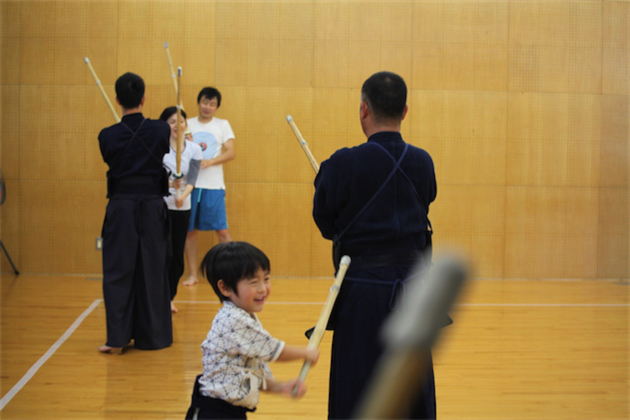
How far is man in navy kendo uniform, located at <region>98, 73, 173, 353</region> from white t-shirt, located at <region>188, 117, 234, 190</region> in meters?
1.83

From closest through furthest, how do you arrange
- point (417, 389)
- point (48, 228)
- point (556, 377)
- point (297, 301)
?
point (417, 389) → point (556, 377) → point (297, 301) → point (48, 228)

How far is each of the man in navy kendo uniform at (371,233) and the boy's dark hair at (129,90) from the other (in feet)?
6.69

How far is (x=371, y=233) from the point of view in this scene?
88.0 inches

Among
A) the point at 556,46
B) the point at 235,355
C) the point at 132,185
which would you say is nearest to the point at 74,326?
the point at 132,185


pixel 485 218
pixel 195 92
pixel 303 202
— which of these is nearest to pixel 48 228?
pixel 195 92

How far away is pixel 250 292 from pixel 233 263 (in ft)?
0.33

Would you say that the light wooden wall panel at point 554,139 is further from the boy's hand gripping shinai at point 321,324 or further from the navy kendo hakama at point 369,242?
the boy's hand gripping shinai at point 321,324

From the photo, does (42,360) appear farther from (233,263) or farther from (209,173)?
(209,173)

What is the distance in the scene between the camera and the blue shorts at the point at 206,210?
5.92 metres

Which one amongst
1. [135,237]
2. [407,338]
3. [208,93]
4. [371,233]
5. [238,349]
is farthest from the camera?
[208,93]

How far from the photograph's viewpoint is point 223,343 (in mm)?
1961

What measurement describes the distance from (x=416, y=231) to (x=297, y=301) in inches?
127

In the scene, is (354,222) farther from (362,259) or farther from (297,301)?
(297,301)

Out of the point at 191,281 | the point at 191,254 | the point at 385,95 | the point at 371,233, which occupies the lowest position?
the point at 191,281
